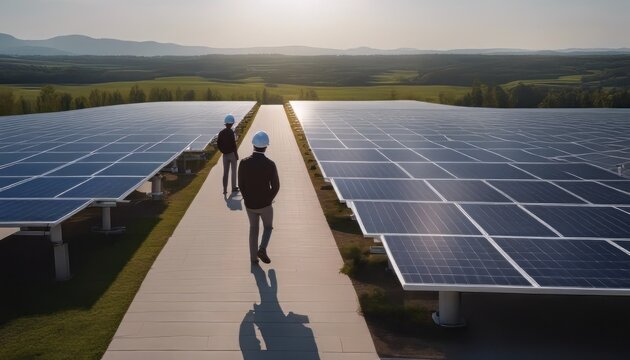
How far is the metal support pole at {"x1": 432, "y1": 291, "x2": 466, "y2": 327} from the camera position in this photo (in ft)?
27.1

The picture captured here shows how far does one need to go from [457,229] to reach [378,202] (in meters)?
2.03

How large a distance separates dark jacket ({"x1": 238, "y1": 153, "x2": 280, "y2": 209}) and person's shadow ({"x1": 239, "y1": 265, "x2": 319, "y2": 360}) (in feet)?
5.89

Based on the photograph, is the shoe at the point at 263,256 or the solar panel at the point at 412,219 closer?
the solar panel at the point at 412,219

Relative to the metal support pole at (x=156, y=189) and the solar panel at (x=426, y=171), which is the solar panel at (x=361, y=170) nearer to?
the solar panel at (x=426, y=171)

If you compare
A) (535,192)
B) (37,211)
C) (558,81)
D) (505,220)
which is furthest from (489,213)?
(558,81)

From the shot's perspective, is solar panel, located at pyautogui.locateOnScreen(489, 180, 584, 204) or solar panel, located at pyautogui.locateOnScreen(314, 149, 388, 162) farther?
solar panel, located at pyautogui.locateOnScreen(314, 149, 388, 162)

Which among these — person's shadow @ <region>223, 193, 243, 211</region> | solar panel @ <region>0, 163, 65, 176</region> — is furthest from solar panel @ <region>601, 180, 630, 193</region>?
solar panel @ <region>0, 163, 65, 176</region>

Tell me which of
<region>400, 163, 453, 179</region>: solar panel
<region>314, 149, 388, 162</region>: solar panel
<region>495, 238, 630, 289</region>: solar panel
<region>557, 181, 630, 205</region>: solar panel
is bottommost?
<region>495, 238, 630, 289</region>: solar panel

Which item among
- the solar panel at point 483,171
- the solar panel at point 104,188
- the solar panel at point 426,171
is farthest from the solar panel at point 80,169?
the solar panel at point 483,171

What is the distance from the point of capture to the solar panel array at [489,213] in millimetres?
7273

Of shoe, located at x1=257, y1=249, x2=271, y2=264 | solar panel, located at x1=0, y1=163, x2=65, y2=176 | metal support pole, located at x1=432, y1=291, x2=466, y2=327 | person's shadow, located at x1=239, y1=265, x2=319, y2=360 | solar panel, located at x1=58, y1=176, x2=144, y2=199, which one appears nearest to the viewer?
person's shadow, located at x1=239, y1=265, x2=319, y2=360

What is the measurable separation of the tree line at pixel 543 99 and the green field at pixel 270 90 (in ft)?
38.1

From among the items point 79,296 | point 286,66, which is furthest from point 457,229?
point 286,66

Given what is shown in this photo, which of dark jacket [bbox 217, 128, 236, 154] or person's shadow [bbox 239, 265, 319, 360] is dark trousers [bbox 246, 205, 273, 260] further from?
dark jacket [bbox 217, 128, 236, 154]
